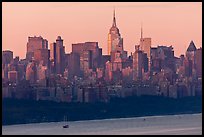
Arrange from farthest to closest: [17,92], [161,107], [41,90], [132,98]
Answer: [161,107]
[132,98]
[41,90]
[17,92]

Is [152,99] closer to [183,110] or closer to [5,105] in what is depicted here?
[183,110]

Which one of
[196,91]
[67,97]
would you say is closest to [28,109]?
[67,97]

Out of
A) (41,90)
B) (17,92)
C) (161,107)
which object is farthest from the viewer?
(161,107)

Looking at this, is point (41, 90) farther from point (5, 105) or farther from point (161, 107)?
point (161, 107)

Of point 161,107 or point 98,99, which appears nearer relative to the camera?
point 98,99

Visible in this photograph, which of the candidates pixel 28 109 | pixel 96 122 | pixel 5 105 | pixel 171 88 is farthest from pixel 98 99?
pixel 5 105

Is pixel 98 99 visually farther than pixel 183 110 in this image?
No
